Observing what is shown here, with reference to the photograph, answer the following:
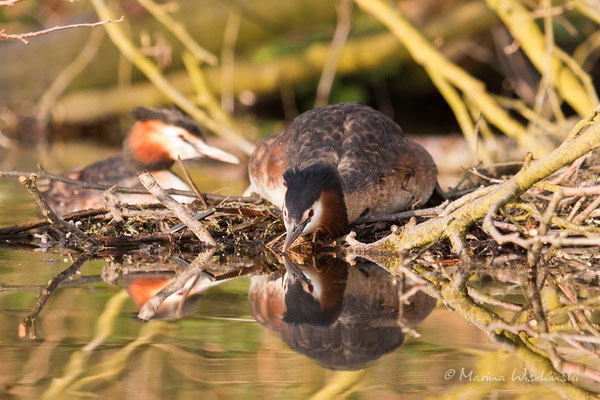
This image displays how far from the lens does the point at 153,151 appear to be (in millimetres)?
8359

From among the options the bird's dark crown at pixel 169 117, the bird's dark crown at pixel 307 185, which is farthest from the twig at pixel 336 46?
the bird's dark crown at pixel 307 185

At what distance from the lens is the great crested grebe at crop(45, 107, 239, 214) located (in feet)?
26.7

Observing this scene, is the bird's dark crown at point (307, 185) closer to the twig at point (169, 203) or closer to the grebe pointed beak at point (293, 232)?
the grebe pointed beak at point (293, 232)

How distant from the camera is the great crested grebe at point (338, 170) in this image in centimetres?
584

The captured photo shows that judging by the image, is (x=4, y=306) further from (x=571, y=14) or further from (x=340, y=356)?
(x=571, y=14)

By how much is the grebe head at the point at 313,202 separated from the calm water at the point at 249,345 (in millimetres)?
644

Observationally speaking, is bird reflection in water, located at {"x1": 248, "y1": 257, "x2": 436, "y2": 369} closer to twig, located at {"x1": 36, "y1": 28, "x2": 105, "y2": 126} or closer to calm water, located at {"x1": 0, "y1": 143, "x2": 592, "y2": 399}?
calm water, located at {"x1": 0, "y1": 143, "x2": 592, "y2": 399}

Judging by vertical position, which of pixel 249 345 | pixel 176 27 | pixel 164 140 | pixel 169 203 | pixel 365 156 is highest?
pixel 176 27

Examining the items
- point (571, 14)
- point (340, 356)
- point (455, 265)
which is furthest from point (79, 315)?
point (571, 14)

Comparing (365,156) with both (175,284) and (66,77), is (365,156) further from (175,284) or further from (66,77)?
(66,77)

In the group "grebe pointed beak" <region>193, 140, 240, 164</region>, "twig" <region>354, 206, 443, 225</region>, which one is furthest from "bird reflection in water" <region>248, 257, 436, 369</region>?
"grebe pointed beak" <region>193, 140, 240, 164</region>

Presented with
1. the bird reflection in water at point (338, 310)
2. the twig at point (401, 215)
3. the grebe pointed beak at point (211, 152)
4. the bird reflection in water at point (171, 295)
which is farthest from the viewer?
the grebe pointed beak at point (211, 152)

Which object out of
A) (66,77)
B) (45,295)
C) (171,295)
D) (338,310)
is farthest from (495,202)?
(66,77)

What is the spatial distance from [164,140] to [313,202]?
2989mm
